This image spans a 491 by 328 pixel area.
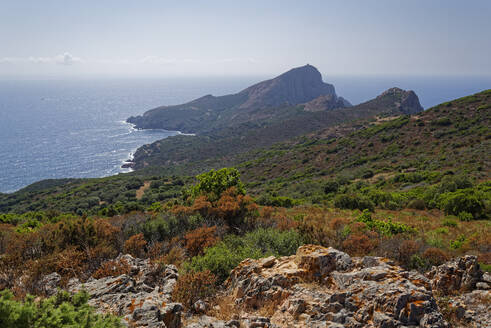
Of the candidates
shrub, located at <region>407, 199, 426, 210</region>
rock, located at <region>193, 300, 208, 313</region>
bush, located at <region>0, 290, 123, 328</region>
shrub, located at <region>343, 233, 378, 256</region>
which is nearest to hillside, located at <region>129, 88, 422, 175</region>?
shrub, located at <region>407, 199, 426, 210</region>

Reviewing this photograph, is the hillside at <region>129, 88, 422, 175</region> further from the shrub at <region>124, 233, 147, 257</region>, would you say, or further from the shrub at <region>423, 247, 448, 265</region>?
the shrub at <region>423, 247, 448, 265</region>

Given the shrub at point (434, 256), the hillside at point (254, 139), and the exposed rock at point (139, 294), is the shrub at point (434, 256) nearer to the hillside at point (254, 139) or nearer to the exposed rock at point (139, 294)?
the exposed rock at point (139, 294)

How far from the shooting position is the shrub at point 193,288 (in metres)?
5.60

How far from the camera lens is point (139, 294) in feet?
18.2

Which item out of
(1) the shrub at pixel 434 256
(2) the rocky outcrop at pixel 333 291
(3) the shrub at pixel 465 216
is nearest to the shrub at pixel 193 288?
(2) the rocky outcrop at pixel 333 291

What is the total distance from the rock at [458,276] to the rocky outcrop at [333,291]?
3.53 ft

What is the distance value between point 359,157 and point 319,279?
1730 inches

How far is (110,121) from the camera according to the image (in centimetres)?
17000

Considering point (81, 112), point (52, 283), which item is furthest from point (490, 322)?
point (81, 112)

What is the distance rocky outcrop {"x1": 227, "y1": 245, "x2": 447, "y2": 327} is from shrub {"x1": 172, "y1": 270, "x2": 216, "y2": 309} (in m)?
0.57

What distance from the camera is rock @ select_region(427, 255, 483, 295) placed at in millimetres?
5629

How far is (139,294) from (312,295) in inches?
148

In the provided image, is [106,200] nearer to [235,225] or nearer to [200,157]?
[235,225]

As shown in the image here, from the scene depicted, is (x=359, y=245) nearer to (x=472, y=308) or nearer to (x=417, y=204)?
(x=472, y=308)
